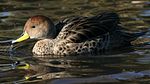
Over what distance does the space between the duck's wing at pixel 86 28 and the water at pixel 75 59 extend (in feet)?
1.57

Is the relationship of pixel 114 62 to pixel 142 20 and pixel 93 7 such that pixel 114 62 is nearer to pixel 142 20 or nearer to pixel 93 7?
pixel 142 20

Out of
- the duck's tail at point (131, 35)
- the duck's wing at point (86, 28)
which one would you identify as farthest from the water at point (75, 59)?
the duck's wing at point (86, 28)

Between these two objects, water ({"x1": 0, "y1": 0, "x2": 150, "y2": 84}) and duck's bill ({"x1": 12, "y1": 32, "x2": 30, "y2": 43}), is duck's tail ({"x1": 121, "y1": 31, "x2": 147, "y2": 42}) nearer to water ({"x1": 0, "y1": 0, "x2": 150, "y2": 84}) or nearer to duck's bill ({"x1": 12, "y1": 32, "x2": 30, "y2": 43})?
water ({"x1": 0, "y1": 0, "x2": 150, "y2": 84})

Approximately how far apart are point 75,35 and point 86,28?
0.92 feet

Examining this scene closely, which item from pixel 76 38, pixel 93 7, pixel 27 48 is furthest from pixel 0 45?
pixel 93 7

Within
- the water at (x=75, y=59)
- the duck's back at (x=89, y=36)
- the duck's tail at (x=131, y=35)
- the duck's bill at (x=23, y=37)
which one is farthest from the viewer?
the duck's tail at (x=131, y=35)

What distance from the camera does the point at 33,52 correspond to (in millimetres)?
11930

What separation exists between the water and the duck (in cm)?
25

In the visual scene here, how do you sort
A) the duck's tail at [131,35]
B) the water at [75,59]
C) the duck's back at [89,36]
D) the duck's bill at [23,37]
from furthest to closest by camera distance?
the duck's tail at [131,35] → the duck's bill at [23,37] → the duck's back at [89,36] → the water at [75,59]

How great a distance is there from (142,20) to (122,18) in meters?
0.76

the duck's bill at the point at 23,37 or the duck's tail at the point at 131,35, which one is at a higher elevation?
the duck's bill at the point at 23,37

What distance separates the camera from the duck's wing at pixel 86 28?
38.4 feet

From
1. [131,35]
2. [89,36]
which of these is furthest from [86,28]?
[131,35]

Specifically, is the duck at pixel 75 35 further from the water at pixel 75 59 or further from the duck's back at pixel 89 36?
the water at pixel 75 59
